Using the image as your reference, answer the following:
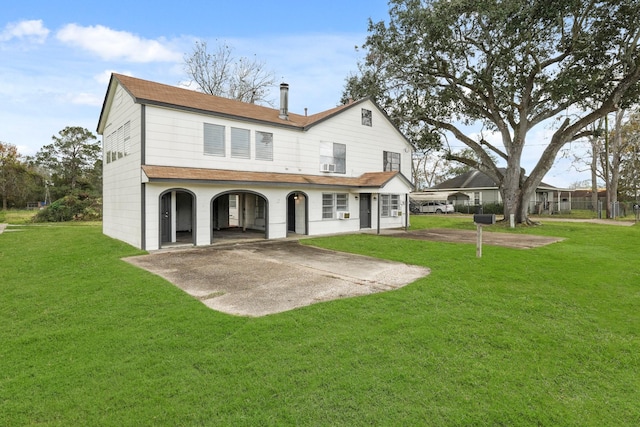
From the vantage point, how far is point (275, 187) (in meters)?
13.9

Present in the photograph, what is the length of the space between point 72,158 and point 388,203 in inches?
1895

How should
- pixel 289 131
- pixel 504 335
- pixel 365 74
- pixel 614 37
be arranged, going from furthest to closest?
1. pixel 365 74
2. pixel 614 37
3. pixel 289 131
4. pixel 504 335

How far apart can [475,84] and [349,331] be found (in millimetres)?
18924

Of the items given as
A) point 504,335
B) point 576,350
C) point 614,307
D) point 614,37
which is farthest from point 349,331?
point 614,37

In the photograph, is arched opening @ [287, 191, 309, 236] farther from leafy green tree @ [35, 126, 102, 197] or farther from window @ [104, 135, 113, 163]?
leafy green tree @ [35, 126, 102, 197]

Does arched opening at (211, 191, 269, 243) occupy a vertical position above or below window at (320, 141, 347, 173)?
below

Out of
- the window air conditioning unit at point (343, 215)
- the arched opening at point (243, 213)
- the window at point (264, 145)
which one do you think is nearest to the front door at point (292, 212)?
the arched opening at point (243, 213)

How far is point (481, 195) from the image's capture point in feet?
118

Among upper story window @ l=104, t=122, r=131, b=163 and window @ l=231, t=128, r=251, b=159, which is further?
window @ l=231, t=128, r=251, b=159

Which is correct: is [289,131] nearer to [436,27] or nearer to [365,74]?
[365,74]

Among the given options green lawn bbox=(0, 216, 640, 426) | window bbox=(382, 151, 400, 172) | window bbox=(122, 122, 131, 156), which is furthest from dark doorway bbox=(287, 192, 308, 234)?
green lawn bbox=(0, 216, 640, 426)

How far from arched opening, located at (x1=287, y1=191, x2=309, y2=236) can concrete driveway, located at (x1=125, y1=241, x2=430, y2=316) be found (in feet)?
14.7

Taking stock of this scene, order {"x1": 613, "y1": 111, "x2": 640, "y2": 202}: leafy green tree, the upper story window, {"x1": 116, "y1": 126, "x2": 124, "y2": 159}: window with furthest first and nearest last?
{"x1": 613, "y1": 111, "x2": 640, "y2": 202}: leafy green tree → {"x1": 116, "y1": 126, "x2": 124, "y2": 159}: window → the upper story window

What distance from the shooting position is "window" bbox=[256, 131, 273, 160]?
14352mm
